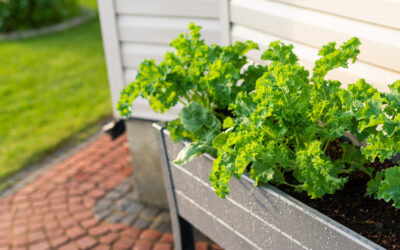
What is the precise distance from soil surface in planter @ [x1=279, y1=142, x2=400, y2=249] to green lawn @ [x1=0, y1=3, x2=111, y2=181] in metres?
3.23

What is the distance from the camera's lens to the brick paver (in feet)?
11.0

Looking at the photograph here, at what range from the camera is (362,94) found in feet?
5.49

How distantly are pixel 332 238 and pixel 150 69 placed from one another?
41.9 inches

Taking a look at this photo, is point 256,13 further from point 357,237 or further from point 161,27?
point 357,237

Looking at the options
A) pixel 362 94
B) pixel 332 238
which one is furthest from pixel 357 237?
pixel 362 94

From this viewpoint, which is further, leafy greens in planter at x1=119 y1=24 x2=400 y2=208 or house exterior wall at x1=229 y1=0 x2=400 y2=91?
house exterior wall at x1=229 y1=0 x2=400 y2=91

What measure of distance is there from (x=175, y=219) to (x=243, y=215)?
2.19 ft

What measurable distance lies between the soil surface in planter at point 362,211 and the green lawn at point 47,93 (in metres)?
3.23

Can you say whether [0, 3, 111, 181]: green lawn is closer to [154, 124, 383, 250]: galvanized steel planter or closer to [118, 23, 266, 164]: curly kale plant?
[154, 124, 383, 250]: galvanized steel planter

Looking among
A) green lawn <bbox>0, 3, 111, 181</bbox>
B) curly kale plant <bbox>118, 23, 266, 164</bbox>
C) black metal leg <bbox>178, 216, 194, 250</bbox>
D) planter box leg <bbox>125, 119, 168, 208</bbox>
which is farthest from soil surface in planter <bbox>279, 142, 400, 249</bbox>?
green lawn <bbox>0, 3, 111, 181</bbox>

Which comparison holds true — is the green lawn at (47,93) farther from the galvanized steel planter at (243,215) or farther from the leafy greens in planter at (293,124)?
the leafy greens in planter at (293,124)

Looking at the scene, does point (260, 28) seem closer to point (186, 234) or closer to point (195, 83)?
point (195, 83)

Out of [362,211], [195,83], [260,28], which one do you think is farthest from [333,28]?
[362,211]

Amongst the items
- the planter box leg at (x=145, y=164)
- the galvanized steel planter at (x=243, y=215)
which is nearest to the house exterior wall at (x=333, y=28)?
the galvanized steel planter at (x=243, y=215)
